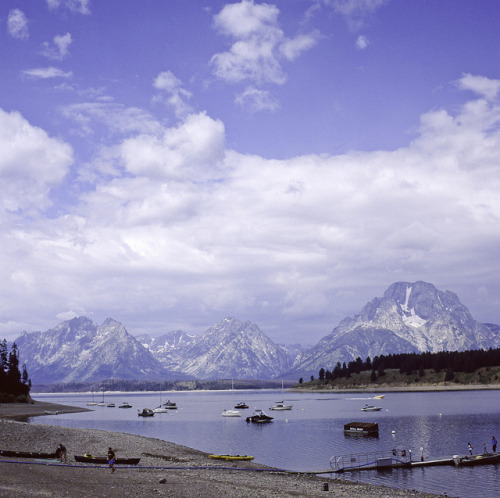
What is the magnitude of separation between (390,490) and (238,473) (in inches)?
720

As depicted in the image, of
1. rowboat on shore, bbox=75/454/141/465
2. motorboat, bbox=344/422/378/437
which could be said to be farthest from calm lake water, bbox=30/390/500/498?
Answer: rowboat on shore, bbox=75/454/141/465

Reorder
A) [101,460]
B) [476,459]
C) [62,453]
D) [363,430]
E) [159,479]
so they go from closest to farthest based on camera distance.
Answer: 1. [159,479]
2. [62,453]
3. [101,460]
4. [476,459]
5. [363,430]

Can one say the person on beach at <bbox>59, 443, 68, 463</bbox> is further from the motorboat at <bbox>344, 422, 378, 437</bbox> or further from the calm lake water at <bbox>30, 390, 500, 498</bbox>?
the motorboat at <bbox>344, 422, 378, 437</bbox>

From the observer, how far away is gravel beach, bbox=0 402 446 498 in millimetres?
45281

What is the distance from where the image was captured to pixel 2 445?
2982 inches

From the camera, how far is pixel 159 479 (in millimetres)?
52969

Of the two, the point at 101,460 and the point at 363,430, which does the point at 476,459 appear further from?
the point at 101,460

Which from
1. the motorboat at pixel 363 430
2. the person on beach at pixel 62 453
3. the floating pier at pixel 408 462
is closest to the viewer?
the person on beach at pixel 62 453

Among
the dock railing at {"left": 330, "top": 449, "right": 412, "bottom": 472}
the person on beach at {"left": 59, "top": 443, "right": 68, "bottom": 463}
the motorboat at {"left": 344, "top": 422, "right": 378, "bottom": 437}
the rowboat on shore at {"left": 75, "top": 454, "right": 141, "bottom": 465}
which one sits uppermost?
the person on beach at {"left": 59, "top": 443, "right": 68, "bottom": 463}

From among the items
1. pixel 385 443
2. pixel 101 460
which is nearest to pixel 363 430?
pixel 385 443

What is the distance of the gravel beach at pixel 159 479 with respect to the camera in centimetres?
4528

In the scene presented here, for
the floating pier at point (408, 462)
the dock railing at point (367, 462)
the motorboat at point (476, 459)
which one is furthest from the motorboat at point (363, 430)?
the motorboat at point (476, 459)

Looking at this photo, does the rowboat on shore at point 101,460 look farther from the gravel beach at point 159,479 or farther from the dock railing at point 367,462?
the dock railing at point 367,462

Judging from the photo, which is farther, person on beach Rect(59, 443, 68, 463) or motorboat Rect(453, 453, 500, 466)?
motorboat Rect(453, 453, 500, 466)
